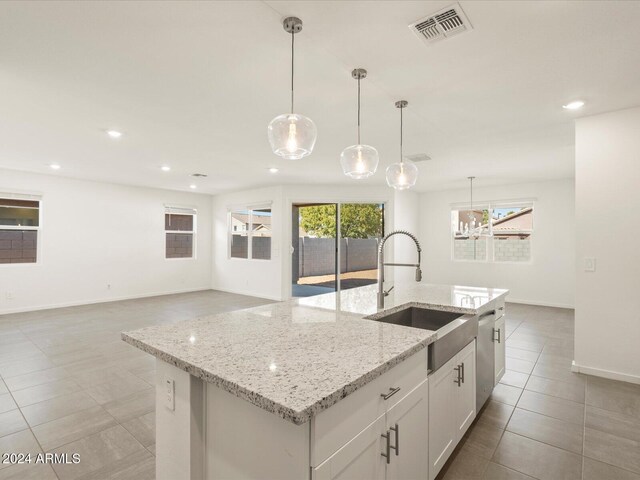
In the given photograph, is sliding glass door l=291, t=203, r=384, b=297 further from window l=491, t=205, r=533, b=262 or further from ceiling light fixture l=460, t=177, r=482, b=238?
window l=491, t=205, r=533, b=262

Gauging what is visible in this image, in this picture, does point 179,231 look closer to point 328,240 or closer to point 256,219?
point 256,219

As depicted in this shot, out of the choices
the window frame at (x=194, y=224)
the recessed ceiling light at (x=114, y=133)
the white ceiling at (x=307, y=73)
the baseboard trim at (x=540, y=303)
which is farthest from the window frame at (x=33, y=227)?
the baseboard trim at (x=540, y=303)

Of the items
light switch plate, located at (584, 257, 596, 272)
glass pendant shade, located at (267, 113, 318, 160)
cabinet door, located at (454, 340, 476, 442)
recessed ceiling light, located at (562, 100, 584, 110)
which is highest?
recessed ceiling light, located at (562, 100, 584, 110)

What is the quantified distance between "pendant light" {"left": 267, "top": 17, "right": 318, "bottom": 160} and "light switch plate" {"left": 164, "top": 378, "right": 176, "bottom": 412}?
4.10 ft

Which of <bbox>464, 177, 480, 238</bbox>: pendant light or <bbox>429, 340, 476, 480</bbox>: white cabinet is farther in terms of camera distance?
<bbox>464, 177, 480, 238</bbox>: pendant light

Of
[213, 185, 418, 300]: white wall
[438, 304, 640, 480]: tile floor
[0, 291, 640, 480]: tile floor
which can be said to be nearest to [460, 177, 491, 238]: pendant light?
[213, 185, 418, 300]: white wall

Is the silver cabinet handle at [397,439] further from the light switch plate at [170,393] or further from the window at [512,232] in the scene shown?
the window at [512,232]

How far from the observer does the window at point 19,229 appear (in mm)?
5684

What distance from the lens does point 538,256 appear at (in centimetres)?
649

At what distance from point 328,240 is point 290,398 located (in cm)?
623

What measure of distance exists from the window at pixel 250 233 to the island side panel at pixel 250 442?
20.4 ft

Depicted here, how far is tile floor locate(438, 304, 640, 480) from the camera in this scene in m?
1.87

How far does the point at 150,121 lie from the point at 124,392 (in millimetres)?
2523

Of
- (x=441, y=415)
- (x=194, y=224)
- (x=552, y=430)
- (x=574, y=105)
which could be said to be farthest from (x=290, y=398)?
(x=194, y=224)
